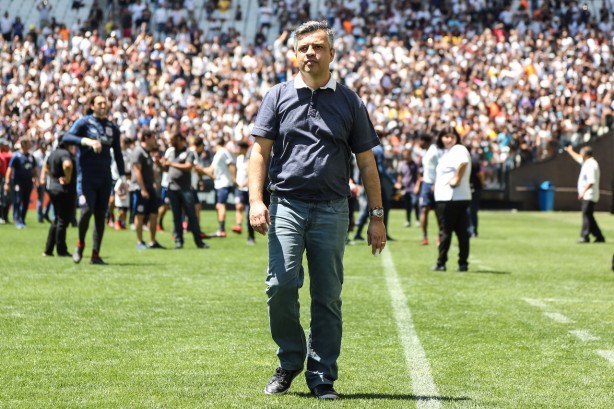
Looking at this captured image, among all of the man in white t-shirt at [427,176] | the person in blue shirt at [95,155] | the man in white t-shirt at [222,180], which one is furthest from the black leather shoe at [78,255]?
the man in white t-shirt at [427,176]

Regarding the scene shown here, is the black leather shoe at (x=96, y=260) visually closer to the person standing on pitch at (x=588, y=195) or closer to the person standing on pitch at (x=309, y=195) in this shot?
the person standing on pitch at (x=309, y=195)

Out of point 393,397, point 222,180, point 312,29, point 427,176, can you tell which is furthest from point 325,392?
point 222,180

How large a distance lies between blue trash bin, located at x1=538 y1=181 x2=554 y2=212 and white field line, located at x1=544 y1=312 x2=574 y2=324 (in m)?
30.1

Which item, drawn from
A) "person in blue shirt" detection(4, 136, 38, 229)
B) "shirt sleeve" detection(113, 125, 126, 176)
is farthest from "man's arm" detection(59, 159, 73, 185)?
"person in blue shirt" detection(4, 136, 38, 229)

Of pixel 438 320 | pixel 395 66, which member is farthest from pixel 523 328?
pixel 395 66

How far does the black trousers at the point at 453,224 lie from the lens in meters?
15.2

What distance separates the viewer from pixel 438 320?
10.2 m

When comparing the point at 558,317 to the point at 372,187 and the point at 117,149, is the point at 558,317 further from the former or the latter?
the point at 117,149

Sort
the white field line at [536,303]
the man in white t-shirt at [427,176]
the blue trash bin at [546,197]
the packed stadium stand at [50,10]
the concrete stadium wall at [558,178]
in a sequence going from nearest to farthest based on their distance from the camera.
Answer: the white field line at [536,303], the man in white t-shirt at [427,176], the concrete stadium wall at [558,178], the blue trash bin at [546,197], the packed stadium stand at [50,10]

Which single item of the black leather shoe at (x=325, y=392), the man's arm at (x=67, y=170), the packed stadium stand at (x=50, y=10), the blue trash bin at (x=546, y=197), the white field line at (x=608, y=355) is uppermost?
the packed stadium stand at (x=50, y=10)

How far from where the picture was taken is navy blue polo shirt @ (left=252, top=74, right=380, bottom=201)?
663cm

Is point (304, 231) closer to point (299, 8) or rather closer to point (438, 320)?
point (438, 320)

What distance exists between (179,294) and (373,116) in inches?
1201

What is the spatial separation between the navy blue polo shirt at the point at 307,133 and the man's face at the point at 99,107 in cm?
779
